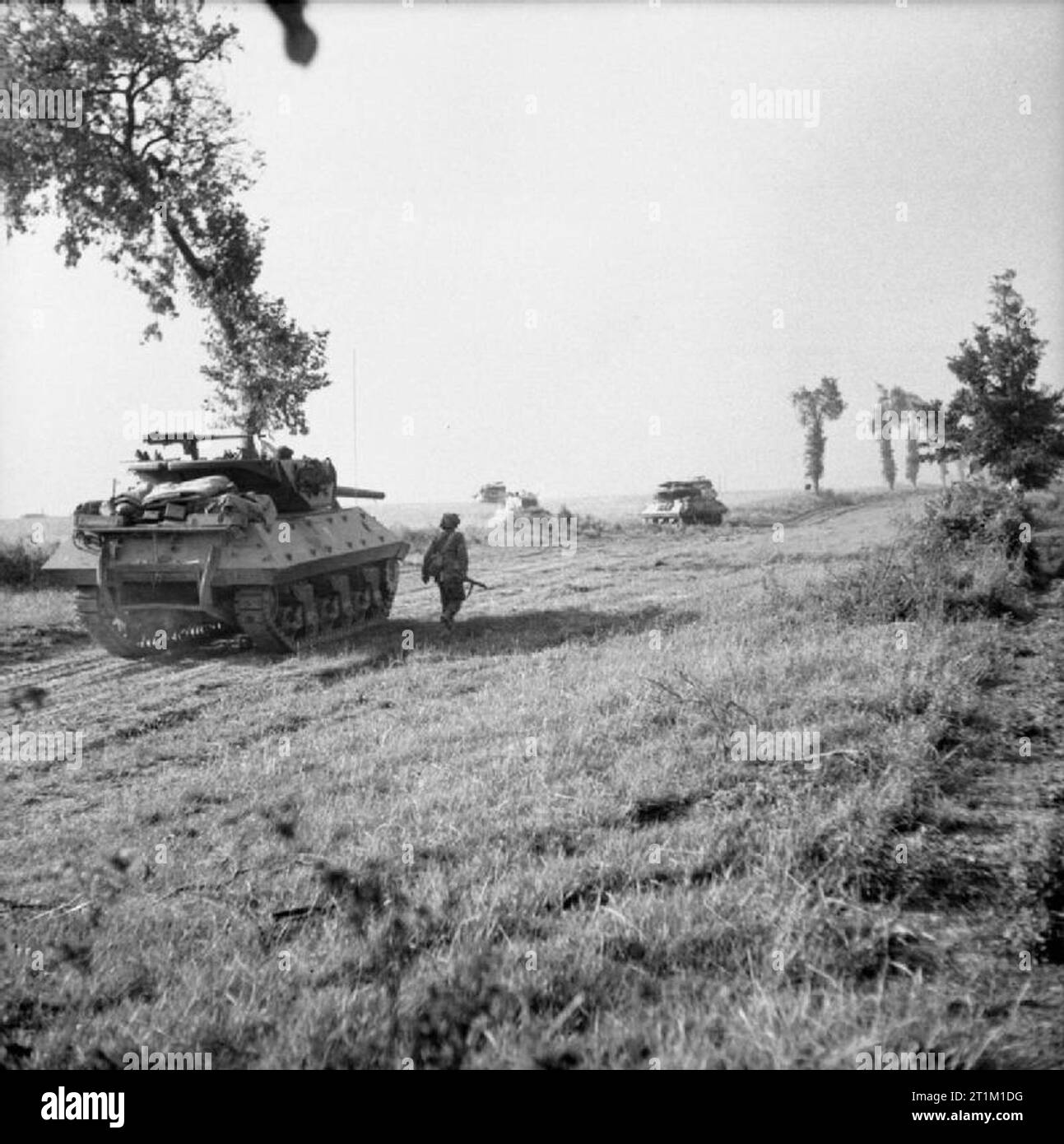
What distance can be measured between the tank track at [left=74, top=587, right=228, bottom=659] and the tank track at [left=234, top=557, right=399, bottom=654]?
1.12 meters

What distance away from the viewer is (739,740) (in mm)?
6035

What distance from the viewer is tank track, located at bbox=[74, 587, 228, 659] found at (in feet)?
40.0

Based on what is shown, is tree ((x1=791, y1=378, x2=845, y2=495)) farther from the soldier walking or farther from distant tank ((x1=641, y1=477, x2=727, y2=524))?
the soldier walking

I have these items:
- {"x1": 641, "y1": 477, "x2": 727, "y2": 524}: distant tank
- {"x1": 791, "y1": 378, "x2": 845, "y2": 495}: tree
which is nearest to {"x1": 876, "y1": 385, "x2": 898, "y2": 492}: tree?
{"x1": 791, "y1": 378, "x2": 845, "y2": 495}: tree

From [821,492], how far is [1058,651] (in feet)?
197

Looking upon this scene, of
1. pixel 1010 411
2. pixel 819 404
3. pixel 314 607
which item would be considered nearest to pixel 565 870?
pixel 314 607

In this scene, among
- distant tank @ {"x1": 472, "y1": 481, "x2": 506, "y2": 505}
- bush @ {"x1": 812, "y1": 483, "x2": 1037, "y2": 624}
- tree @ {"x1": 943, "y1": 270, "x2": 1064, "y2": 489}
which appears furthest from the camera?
distant tank @ {"x1": 472, "y1": 481, "x2": 506, "y2": 505}

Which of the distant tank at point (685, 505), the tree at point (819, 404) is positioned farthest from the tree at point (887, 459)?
the distant tank at point (685, 505)

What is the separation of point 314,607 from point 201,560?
192 centimetres

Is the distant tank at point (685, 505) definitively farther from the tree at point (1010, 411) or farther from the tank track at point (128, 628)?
the tank track at point (128, 628)

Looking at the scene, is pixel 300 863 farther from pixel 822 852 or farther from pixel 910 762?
pixel 910 762

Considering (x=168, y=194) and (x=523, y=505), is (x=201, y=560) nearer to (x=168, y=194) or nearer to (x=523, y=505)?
(x=168, y=194)

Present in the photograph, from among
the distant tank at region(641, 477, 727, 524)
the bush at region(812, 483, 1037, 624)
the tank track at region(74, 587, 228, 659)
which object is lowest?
the tank track at region(74, 587, 228, 659)
